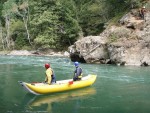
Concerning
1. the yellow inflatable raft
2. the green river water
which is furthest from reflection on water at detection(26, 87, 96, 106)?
the yellow inflatable raft

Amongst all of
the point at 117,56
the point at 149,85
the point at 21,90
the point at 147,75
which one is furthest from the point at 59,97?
the point at 117,56

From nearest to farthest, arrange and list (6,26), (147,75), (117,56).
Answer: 1. (147,75)
2. (117,56)
3. (6,26)

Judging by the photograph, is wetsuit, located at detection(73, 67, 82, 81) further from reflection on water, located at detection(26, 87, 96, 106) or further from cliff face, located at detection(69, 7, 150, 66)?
cliff face, located at detection(69, 7, 150, 66)

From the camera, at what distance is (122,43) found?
32812 mm

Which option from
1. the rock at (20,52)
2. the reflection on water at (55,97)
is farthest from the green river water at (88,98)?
the rock at (20,52)

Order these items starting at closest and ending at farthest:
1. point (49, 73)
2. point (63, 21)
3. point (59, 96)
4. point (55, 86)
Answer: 1. point (59, 96)
2. point (49, 73)
3. point (55, 86)
4. point (63, 21)

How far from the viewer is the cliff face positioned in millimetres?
31906

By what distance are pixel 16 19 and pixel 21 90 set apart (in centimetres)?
4931

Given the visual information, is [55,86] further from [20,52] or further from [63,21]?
[20,52]

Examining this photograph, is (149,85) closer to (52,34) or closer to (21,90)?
(21,90)

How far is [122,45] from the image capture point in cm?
3253

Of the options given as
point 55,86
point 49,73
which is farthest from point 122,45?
point 49,73

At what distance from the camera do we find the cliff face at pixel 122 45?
105 feet

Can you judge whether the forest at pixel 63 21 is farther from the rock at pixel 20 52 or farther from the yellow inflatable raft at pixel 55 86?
the yellow inflatable raft at pixel 55 86
